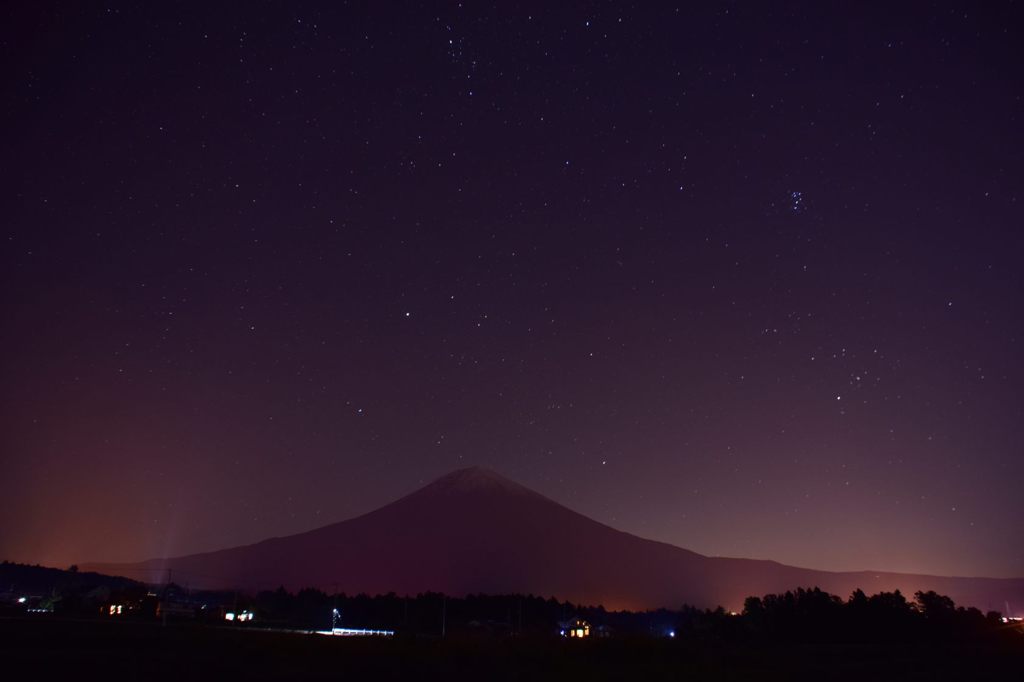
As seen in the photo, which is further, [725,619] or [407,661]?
[725,619]

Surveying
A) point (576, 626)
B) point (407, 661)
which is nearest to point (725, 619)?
point (576, 626)

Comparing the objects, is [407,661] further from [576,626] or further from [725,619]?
[576,626]

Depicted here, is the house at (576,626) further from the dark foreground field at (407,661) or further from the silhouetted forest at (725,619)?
the dark foreground field at (407,661)

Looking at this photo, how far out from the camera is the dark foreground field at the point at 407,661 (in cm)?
1702

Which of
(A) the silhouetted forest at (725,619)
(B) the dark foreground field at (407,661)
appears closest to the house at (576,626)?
(A) the silhouetted forest at (725,619)

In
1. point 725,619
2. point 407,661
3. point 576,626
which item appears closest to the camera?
point 407,661

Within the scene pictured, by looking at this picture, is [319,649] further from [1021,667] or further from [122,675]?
[1021,667]

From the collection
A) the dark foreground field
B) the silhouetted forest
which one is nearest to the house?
the silhouetted forest

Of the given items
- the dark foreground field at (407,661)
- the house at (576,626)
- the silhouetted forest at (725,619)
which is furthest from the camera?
the house at (576,626)

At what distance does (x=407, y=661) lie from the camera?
20359 millimetres

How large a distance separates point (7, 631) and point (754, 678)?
20485 millimetres

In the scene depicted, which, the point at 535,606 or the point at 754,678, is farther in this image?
the point at 535,606

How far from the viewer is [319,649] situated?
874 inches

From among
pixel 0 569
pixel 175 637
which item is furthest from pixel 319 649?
pixel 0 569
